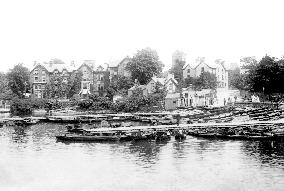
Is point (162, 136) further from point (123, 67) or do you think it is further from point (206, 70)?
point (123, 67)

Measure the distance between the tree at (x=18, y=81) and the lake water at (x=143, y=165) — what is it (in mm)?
72819

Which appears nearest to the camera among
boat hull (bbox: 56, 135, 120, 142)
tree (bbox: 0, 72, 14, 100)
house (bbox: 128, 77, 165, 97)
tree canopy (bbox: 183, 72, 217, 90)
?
boat hull (bbox: 56, 135, 120, 142)

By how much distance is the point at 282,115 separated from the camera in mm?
83375

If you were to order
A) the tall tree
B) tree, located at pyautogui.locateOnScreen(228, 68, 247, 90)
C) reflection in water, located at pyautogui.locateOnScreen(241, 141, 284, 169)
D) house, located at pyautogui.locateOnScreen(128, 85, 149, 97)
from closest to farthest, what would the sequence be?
reflection in water, located at pyautogui.locateOnScreen(241, 141, 284, 169) → house, located at pyautogui.locateOnScreen(128, 85, 149, 97) → the tall tree → tree, located at pyautogui.locateOnScreen(228, 68, 247, 90)

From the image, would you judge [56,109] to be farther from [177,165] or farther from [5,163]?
[177,165]

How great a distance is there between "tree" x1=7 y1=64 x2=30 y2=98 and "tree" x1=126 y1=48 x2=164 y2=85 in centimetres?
3486

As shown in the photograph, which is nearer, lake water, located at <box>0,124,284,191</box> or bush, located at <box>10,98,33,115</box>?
lake water, located at <box>0,124,284,191</box>

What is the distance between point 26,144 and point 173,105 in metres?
48.0

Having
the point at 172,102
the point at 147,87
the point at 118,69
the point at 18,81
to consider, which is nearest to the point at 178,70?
the point at 118,69

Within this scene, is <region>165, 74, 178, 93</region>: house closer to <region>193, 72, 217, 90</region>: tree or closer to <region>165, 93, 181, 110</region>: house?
<region>193, 72, 217, 90</region>: tree

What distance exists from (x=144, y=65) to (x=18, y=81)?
40.7 meters

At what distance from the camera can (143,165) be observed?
48.8m

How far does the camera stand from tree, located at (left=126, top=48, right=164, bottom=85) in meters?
121

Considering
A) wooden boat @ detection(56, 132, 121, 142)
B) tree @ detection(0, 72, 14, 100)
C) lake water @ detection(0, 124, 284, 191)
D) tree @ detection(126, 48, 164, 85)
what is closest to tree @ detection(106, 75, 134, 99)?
tree @ detection(126, 48, 164, 85)
